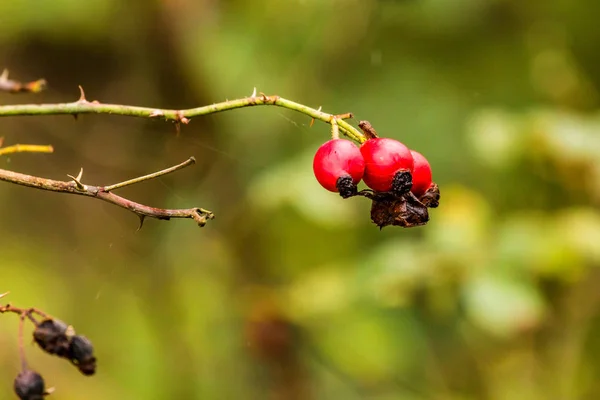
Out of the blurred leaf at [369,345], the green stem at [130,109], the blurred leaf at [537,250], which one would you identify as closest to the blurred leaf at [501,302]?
the blurred leaf at [537,250]

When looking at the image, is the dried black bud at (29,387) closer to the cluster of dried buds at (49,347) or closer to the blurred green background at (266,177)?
the cluster of dried buds at (49,347)

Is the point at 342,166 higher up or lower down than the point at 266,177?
lower down

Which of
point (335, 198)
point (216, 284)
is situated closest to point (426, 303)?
point (335, 198)

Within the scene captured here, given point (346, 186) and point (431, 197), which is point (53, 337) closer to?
point (346, 186)

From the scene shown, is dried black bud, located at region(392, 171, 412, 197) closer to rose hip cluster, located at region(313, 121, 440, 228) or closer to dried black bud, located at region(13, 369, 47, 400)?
rose hip cluster, located at region(313, 121, 440, 228)

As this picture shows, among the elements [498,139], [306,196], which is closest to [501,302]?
[498,139]

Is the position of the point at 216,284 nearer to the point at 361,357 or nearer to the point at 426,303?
the point at 361,357
